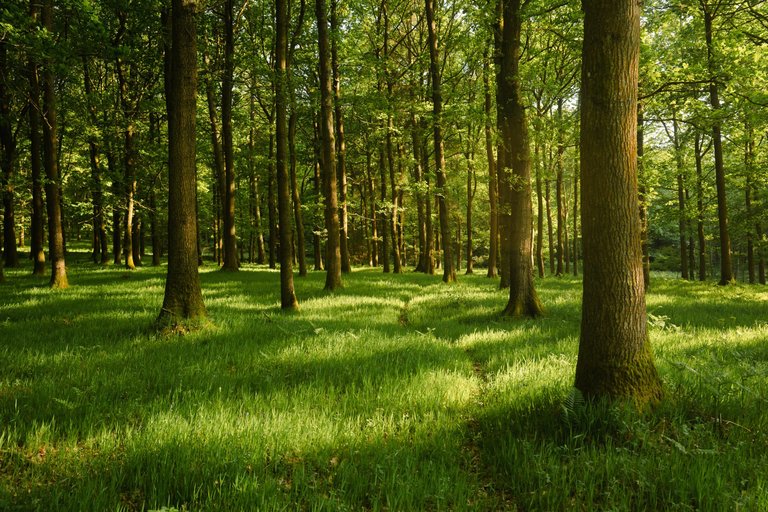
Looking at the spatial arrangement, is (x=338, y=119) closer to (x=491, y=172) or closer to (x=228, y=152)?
(x=228, y=152)

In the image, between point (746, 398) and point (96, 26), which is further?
point (96, 26)

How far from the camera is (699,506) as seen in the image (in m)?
2.44

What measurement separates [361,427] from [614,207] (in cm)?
313

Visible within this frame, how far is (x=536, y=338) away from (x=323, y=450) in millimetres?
5339

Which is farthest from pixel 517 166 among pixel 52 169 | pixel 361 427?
pixel 52 169

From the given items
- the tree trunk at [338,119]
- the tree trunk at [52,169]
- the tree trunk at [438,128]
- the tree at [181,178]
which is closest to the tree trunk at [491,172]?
the tree trunk at [438,128]

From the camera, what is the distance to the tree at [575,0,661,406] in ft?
12.2

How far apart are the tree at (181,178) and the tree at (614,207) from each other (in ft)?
22.9

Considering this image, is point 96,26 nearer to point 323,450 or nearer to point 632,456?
point 323,450

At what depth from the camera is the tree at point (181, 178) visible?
26.0 ft

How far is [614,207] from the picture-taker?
3762mm

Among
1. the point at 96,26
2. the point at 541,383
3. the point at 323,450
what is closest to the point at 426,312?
the point at 541,383

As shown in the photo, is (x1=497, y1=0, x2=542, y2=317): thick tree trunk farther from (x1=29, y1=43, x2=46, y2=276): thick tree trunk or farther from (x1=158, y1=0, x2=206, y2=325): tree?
(x1=29, y1=43, x2=46, y2=276): thick tree trunk

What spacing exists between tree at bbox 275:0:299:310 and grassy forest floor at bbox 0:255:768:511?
3.54 metres
